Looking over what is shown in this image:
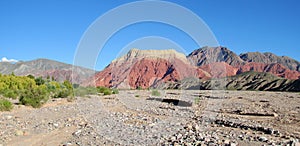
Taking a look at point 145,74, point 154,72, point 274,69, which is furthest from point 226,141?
point 274,69

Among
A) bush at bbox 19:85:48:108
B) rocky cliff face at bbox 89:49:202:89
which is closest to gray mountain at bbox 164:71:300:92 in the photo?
rocky cliff face at bbox 89:49:202:89

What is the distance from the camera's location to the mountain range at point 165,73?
68.8 metres

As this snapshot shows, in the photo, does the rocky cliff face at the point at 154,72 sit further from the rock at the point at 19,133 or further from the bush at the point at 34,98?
the rock at the point at 19,133

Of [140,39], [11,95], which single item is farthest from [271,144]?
[11,95]

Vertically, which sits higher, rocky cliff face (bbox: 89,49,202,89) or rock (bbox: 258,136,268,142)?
rocky cliff face (bbox: 89,49,202,89)

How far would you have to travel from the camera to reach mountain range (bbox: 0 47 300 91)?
6875 centimetres

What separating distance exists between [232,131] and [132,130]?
3.77 metres

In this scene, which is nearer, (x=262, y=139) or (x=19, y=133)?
(x=262, y=139)

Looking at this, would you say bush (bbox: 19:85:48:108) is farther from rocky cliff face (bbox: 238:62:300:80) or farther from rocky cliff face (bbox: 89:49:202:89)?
rocky cliff face (bbox: 238:62:300:80)

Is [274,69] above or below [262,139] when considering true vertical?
above

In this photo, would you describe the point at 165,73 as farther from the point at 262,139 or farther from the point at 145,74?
the point at 262,139

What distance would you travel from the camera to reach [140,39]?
71.9ft

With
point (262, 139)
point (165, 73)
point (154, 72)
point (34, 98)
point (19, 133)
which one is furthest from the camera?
point (165, 73)

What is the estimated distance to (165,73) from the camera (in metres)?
111
